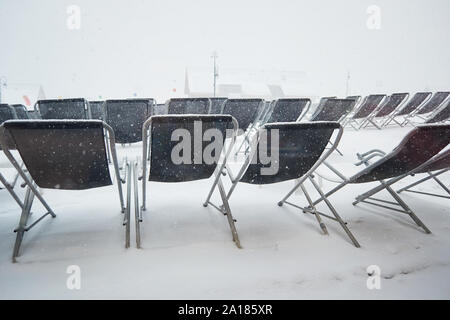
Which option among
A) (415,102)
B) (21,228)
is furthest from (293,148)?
(415,102)

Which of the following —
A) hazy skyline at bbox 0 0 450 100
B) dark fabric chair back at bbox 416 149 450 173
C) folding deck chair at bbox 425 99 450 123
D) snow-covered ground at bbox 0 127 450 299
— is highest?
hazy skyline at bbox 0 0 450 100

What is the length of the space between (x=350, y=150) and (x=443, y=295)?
13.0 feet

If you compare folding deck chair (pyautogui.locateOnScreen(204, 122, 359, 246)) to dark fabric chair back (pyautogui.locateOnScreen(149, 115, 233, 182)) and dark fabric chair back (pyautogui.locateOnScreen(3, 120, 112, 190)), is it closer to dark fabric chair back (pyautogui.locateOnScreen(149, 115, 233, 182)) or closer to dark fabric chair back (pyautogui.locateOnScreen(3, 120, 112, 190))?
dark fabric chair back (pyautogui.locateOnScreen(149, 115, 233, 182))

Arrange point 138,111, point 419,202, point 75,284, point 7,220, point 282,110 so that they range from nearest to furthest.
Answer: point 75,284 < point 7,220 < point 419,202 < point 138,111 < point 282,110

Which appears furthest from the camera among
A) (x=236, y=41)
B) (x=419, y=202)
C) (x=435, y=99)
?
(x=236, y=41)

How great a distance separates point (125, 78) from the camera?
97438 millimetres

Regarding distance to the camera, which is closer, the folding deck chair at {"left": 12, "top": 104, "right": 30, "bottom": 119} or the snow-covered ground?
the snow-covered ground

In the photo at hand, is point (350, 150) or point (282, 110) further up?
point (282, 110)

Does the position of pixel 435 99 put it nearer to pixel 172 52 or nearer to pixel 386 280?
pixel 386 280

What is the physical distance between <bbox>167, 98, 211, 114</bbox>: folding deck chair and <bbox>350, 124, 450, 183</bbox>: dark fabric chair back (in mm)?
2217

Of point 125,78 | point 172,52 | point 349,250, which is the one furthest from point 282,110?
point 172,52

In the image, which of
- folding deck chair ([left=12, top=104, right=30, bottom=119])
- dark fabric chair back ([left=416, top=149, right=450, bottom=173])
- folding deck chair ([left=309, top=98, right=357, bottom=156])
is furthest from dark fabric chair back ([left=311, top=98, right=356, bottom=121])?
folding deck chair ([left=12, top=104, right=30, bottom=119])

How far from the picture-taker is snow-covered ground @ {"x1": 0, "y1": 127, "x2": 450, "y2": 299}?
4.69 ft

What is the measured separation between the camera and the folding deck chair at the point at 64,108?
3.04 m
